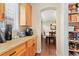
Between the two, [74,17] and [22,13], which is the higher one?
[22,13]

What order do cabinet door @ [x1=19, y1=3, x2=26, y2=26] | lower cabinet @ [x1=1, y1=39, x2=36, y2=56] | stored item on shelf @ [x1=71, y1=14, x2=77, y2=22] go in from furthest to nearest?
cabinet door @ [x1=19, y1=3, x2=26, y2=26] → stored item on shelf @ [x1=71, y1=14, x2=77, y2=22] → lower cabinet @ [x1=1, y1=39, x2=36, y2=56]

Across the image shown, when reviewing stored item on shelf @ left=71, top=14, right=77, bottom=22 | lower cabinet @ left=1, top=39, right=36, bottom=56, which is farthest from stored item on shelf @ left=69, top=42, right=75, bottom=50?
lower cabinet @ left=1, top=39, right=36, bottom=56

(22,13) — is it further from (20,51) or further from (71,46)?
(20,51)

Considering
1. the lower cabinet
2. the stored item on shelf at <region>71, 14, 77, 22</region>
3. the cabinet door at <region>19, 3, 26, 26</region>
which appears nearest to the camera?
the lower cabinet

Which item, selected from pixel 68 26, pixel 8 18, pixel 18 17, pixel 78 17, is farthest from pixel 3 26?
pixel 78 17

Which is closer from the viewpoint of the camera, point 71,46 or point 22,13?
point 71,46

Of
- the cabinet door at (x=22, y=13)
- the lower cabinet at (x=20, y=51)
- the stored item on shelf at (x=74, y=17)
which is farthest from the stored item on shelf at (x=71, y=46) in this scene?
the cabinet door at (x=22, y=13)

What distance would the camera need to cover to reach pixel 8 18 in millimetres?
3127

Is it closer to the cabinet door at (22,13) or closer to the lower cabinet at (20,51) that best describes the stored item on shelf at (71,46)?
the lower cabinet at (20,51)

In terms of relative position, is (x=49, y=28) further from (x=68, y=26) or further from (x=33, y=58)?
(x=33, y=58)

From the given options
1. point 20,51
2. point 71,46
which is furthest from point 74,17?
point 20,51

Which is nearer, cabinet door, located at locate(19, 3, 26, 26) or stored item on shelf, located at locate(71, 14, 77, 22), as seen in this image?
stored item on shelf, located at locate(71, 14, 77, 22)

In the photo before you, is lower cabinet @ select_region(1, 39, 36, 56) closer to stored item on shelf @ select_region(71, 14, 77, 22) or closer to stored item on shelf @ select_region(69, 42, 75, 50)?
stored item on shelf @ select_region(69, 42, 75, 50)

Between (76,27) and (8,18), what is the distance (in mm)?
2028
